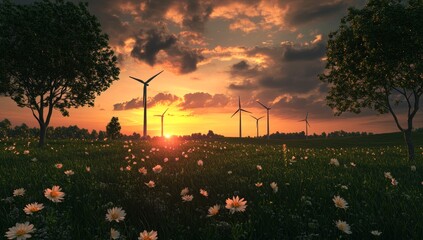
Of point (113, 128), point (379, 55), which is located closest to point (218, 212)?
point (379, 55)

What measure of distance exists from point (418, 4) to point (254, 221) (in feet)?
70.2

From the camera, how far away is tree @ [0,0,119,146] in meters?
28.1

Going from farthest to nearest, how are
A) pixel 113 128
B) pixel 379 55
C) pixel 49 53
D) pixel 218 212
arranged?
pixel 113 128 < pixel 49 53 < pixel 379 55 < pixel 218 212

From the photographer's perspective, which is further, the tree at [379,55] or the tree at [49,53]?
the tree at [49,53]

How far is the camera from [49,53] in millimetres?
27984

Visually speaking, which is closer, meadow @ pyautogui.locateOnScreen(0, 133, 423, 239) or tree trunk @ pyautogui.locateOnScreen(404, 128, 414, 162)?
meadow @ pyautogui.locateOnScreen(0, 133, 423, 239)

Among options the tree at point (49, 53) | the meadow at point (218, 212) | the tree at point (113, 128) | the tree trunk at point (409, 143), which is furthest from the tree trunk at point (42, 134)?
the tree at point (113, 128)

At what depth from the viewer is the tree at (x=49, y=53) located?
28.1 metres

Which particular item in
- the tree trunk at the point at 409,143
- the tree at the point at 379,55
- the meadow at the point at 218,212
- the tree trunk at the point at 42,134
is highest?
the tree at the point at 379,55

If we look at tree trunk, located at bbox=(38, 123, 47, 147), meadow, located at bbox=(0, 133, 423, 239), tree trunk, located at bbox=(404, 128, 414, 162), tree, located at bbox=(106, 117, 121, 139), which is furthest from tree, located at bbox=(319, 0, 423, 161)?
tree, located at bbox=(106, 117, 121, 139)

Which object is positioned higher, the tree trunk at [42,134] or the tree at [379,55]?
the tree at [379,55]

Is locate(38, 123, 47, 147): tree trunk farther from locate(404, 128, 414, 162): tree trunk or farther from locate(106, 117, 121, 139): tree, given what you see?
locate(106, 117, 121, 139): tree

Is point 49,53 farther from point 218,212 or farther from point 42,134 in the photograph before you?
point 218,212

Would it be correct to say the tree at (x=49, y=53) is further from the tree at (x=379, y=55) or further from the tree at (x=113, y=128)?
the tree at (x=113, y=128)
